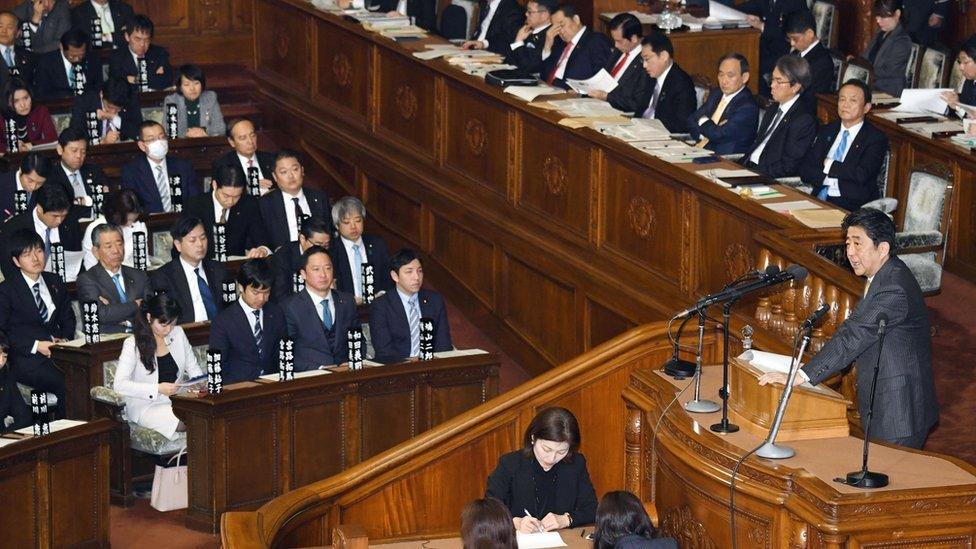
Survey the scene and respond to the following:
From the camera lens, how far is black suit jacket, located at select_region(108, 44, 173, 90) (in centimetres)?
1244

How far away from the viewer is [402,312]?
27.1 ft

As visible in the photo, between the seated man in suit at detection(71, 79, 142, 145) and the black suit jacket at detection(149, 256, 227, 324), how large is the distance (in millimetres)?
3072

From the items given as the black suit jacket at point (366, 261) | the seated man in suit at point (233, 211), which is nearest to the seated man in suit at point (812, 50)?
the black suit jacket at point (366, 261)

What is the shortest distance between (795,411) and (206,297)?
14.2 feet

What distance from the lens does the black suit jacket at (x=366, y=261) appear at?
29.8 ft

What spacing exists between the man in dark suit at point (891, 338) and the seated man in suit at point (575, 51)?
4.89 meters

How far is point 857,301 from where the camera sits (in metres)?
5.96

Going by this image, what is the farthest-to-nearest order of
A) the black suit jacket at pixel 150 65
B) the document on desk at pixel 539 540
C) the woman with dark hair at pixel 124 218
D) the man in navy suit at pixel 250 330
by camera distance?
the black suit jacket at pixel 150 65, the woman with dark hair at pixel 124 218, the man in navy suit at pixel 250 330, the document on desk at pixel 539 540

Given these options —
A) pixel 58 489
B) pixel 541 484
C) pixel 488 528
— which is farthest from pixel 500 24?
pixel 488 528

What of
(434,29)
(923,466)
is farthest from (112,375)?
(434,29)

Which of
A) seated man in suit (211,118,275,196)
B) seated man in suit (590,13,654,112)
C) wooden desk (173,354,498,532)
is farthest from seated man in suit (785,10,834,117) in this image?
wooden desk (173,354,498,532)

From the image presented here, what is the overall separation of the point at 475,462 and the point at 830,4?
676cm

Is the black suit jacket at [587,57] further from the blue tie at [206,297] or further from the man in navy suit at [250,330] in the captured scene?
the man in navy suit at [250,330]

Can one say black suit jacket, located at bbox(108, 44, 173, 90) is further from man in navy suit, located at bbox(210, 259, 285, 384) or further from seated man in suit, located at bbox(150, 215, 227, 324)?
man in navy suit, located at bbox(210, 259, 285, 384)
